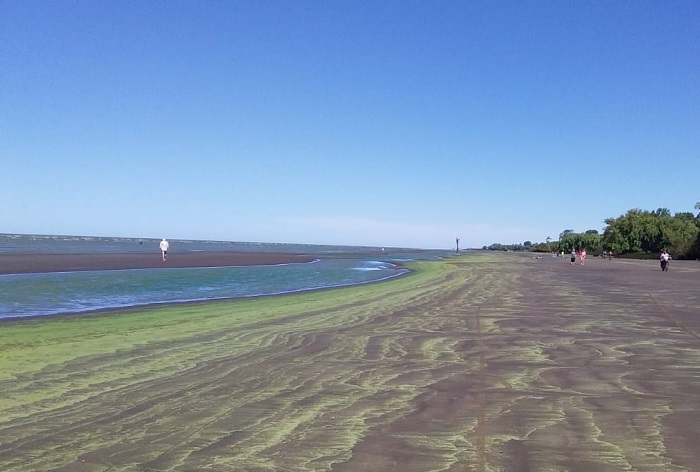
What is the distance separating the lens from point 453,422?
5586 millimetres

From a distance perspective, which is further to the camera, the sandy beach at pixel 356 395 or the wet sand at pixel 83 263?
the wet sand at pixel 83 263

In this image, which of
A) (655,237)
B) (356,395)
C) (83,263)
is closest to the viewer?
(356,395)

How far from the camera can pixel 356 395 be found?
6.72 meters

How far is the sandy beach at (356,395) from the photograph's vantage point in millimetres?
4734

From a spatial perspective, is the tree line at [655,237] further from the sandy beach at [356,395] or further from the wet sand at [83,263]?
the sandy beach at [356,395]

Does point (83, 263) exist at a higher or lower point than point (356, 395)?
higher

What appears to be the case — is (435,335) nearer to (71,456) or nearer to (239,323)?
(239,323)

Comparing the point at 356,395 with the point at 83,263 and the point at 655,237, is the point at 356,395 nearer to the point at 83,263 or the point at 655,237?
the point at 83,263

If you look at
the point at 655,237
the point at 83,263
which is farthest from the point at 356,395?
the point at 655,237

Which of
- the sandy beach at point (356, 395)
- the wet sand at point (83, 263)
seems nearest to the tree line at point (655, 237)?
the wet sand at point (83, 263)

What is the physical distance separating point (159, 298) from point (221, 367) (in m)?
12.9

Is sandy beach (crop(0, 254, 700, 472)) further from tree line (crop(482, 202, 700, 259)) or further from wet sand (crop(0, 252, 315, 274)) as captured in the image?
tree line (crop(482, 202, 700, 259))

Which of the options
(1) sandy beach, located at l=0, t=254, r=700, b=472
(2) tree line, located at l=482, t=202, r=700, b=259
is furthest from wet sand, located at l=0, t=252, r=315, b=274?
(2) tree line, located at l=482, t=202, r=700, b=259

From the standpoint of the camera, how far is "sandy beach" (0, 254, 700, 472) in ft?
15.5
